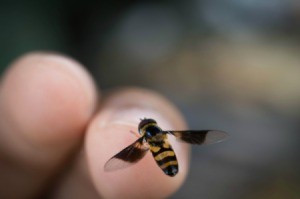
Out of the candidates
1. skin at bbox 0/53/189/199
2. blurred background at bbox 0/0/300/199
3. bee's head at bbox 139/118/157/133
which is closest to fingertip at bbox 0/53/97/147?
skin at bbox 0/53/189/199

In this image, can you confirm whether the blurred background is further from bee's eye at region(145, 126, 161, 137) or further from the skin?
bee's eye at region(145, 126, 161, 137)

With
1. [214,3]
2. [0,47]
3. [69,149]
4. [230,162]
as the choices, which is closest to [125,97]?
[69,149]

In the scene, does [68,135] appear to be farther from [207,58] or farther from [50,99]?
[207,58]

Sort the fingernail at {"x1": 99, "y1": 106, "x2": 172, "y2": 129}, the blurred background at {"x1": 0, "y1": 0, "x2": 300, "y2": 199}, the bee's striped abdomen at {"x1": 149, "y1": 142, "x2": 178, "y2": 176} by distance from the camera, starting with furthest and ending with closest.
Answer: the blurred background at {"x1": 0, "y1": 0, "x2": 300, "y2": 199}, the fingernail at {"x1": 99, "y1": 106, "x2": 172, "y2": 129}, the bee's striped abdomen at {"x1": 149, "y1": 142, "x2": 178, "y2": 176}

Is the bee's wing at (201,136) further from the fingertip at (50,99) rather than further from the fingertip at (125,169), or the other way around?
the fingertip at (50,99)

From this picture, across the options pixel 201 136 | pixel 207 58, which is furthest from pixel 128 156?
pixel 207 58

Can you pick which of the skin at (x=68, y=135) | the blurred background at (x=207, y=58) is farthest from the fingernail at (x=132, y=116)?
the blurred background at (x=207, y=58)
